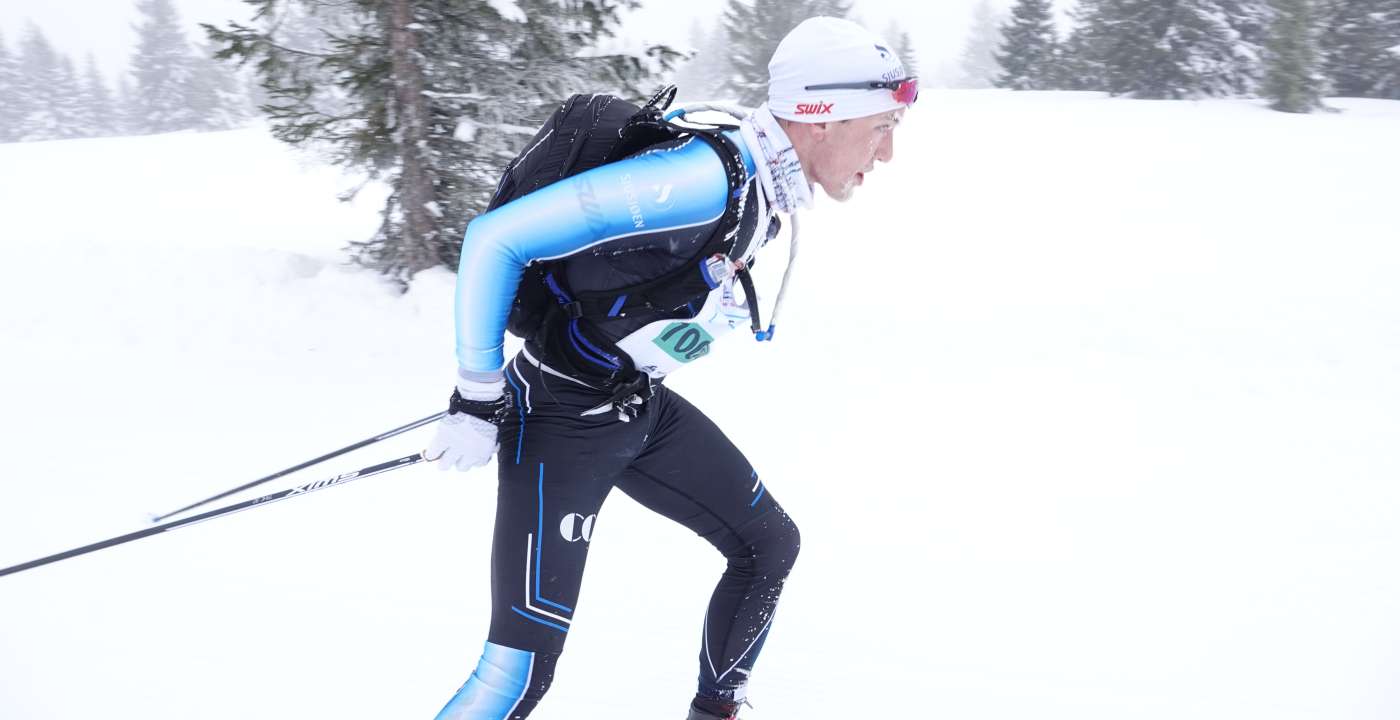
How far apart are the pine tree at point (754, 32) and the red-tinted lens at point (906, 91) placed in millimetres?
28053

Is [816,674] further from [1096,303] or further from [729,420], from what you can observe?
[1096,303]

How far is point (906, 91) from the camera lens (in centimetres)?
237

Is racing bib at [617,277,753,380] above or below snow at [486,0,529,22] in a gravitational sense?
below

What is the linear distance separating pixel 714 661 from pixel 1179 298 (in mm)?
7528

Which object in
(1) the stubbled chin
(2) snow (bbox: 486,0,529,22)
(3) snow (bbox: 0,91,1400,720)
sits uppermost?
(2) snow (bbox: 486,0,529,22)

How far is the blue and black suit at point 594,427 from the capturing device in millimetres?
2117

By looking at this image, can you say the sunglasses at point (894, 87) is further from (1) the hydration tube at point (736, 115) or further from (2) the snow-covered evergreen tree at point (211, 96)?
(2) the snow-covered evergreen tree at point (211, 96)

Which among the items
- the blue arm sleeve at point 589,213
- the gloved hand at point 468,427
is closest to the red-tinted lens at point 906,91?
the blue arm sleeve at point 589,213

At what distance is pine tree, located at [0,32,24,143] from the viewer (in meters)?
42.7

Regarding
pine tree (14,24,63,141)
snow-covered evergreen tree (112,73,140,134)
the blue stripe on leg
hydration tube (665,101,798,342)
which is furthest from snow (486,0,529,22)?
pine tree (14,24,63,141)

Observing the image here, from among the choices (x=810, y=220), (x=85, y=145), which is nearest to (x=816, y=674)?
(x=810, y=220)

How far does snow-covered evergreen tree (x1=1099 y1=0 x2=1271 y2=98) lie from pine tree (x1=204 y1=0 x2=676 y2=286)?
2234 centimetres

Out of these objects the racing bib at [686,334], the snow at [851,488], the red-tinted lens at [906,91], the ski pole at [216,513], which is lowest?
the snow at [851,488]

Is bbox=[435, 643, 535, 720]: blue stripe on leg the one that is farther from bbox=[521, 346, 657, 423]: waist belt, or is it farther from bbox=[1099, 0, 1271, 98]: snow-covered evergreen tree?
bbox=[1099, 0, 1271, 98]: snow-covered evergreen tree
